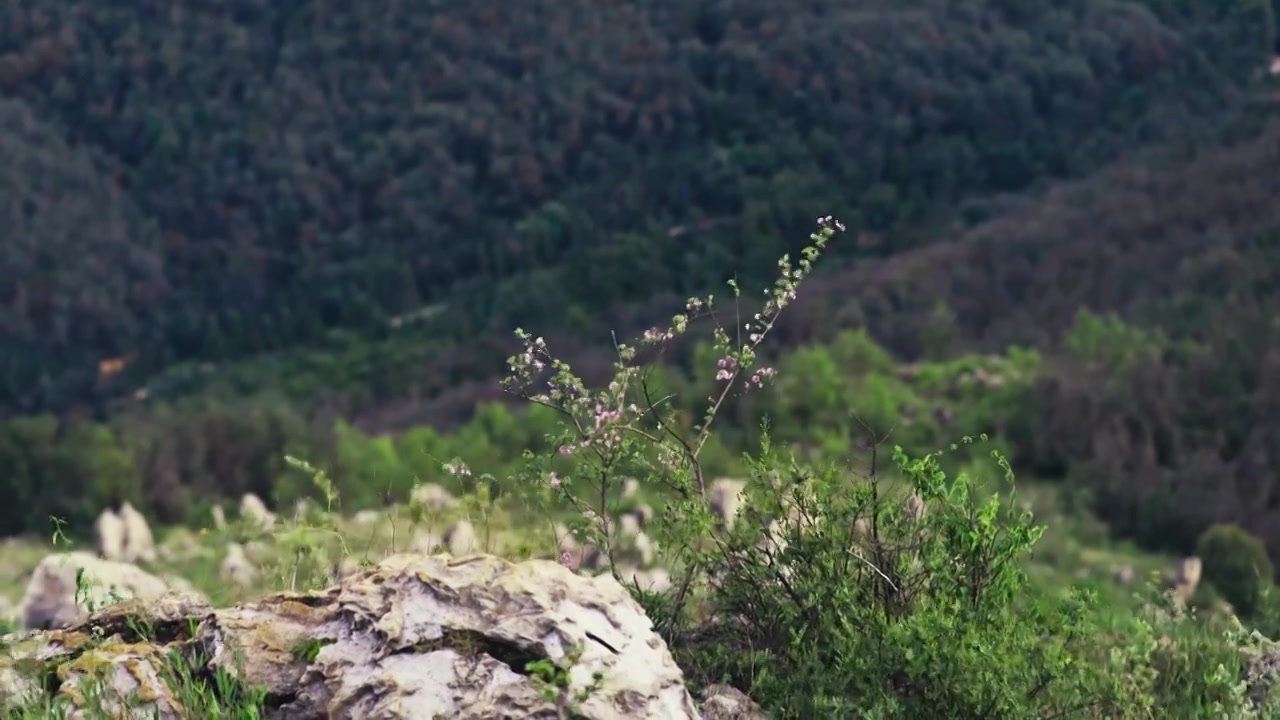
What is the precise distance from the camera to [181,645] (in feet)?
15.4

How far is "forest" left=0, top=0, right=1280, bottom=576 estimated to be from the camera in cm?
3816

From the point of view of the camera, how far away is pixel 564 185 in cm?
5612

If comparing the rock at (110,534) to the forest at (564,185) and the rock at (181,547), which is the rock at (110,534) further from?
the forest at (564,185)

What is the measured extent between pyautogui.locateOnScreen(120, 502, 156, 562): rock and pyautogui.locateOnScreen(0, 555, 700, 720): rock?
14.4 m

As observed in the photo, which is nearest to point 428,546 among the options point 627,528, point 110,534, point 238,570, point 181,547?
point 238,570

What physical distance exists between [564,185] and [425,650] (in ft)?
171

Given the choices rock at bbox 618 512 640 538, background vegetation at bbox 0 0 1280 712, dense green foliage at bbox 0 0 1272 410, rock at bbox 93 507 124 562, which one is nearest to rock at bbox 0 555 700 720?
rock at bbox 618 512 640 538

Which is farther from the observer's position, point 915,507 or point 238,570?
point 238,570

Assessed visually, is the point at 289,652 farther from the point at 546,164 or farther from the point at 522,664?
the point at 546,164

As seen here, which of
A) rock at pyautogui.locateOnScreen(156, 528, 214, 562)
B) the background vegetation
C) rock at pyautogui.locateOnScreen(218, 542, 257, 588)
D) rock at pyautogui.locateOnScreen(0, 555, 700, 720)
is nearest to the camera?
rock at pyautogui.locateOnScreen(0, 555, 700, 720)

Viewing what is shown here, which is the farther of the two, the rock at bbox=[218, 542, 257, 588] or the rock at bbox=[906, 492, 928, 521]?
the rock at bbox=[218, 542, 257, 588]

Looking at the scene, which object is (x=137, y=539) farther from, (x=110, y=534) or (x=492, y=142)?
(x=492, y=142)

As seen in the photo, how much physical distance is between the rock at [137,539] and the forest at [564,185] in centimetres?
803

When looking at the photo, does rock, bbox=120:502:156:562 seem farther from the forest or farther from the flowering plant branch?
the flowering plant branch
